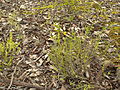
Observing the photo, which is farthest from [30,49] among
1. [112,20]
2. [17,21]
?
[112,20]

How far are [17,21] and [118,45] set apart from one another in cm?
163

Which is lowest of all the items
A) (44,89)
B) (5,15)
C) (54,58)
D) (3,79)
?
(44,89)

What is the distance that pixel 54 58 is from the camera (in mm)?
1540

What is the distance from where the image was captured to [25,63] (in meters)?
1.87

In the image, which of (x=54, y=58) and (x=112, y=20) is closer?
(x=54, y=58)

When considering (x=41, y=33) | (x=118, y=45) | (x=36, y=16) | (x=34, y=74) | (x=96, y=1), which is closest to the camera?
(x=34, y=74)

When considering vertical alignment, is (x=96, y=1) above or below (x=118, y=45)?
above

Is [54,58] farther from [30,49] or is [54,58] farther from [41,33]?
[41,33]

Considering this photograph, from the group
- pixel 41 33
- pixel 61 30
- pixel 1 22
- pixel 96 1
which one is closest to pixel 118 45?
pixel 61 30

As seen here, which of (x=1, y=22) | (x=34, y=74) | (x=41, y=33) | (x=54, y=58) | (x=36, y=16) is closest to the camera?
(x=54, y=58)

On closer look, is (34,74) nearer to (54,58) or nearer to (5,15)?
(54,58)

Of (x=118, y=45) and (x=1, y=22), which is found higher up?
(x=1, y=22)

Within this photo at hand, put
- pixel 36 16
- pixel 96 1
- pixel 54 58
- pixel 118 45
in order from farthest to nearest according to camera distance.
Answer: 1. pixel 96 1
2. pixel 36 16
3. pixel 118 45
4. pixel 54 58

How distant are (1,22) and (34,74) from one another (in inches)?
47.7
